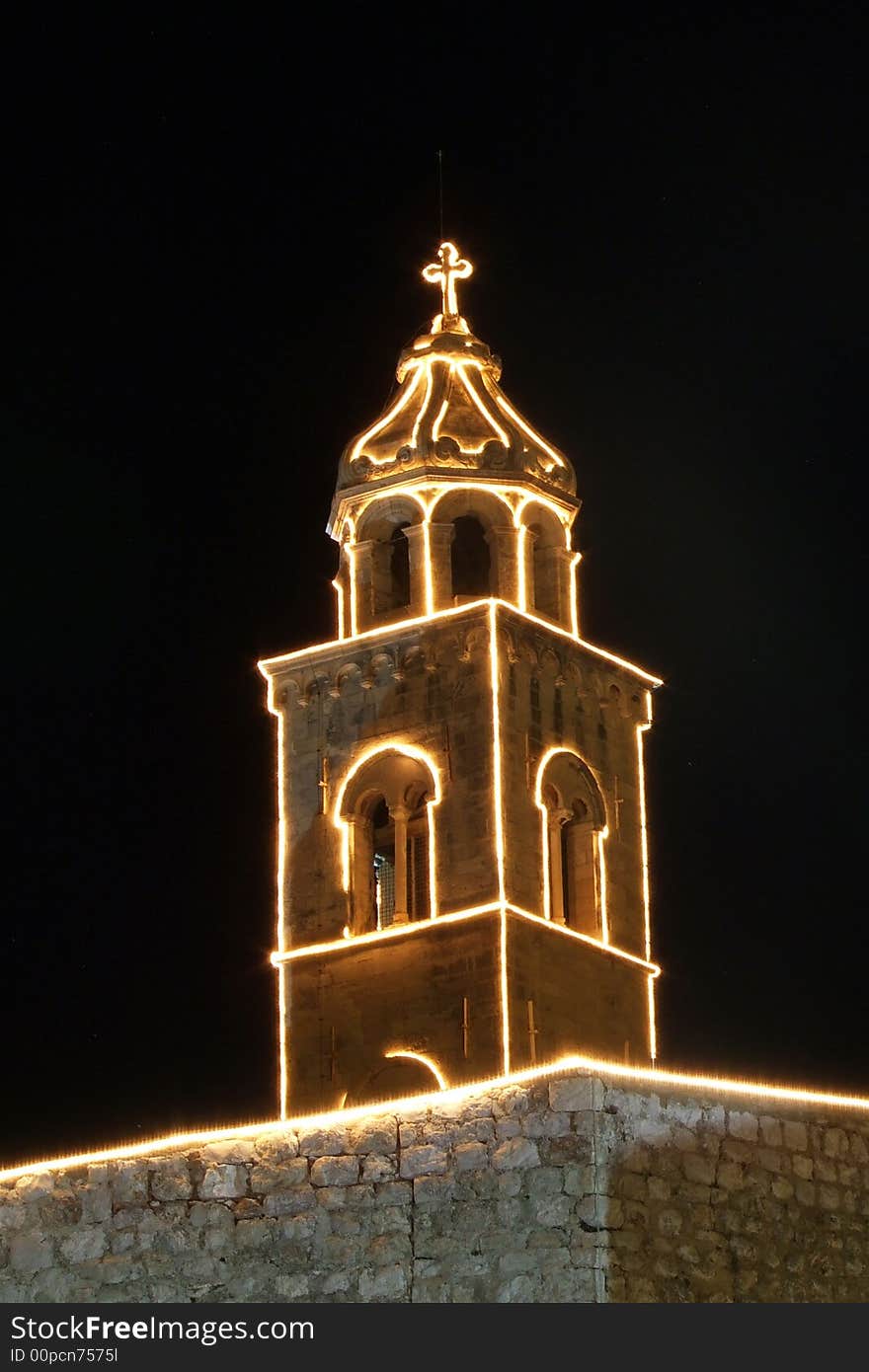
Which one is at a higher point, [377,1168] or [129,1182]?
[129,1182]

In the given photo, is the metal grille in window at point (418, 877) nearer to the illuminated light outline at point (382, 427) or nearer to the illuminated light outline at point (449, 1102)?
the illuminated light outline at point (382, 427)

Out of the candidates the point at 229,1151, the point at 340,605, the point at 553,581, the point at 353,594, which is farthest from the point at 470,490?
the point at 229,1151

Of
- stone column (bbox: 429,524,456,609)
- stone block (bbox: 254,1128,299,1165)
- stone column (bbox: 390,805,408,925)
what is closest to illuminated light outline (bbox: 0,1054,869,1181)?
stone block (bbox: 254,1128,299,1165)

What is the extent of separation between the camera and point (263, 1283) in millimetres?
22844

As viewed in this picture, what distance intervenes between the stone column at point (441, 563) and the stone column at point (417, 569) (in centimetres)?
15

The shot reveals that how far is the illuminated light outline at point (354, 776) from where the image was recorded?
3666 centimetres

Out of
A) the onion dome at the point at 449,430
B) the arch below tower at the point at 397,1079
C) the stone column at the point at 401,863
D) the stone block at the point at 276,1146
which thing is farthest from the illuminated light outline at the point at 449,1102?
the onion dome at the point at 449,430

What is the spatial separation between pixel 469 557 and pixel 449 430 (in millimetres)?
5456

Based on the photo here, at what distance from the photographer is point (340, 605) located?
39281 millimetres

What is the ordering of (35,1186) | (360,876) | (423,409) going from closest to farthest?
(35,1186), (360,876), (423,409)

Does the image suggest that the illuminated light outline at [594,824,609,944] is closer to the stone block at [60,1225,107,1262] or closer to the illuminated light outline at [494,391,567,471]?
the illuminated light outline at [494,391,567,471]

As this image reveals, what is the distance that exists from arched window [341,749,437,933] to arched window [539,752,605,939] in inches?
65.3

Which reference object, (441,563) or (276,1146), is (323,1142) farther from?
(441,563)
